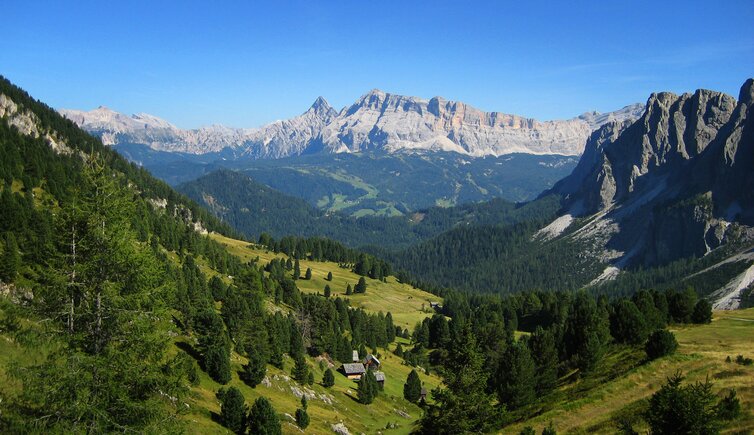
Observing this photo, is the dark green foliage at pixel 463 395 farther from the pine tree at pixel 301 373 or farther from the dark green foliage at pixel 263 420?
the pine tree at pixel 301 373

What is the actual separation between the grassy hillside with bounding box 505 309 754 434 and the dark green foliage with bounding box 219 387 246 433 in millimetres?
26813

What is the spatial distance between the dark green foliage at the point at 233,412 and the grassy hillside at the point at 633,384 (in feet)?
88.0

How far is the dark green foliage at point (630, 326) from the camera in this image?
6744 cm

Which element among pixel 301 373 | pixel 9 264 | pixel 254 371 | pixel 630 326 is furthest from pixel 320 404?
pixel 9 264

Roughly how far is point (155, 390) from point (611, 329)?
69893 millimetres

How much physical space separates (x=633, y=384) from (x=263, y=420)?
3584 centimetres

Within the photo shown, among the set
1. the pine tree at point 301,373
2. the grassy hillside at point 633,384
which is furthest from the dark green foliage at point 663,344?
the pine tree at point 301,373

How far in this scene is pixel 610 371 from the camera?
59.5 meters

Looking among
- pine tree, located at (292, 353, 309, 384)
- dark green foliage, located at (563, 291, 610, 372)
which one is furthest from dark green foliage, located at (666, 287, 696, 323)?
pine tree, located at (292, 353, 309, 384)

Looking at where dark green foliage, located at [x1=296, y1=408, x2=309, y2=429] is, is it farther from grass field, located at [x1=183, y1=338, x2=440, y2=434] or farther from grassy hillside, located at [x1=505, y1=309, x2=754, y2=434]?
grassy hillside, located at [x1=505, y1=309, x2=754, y2=434]

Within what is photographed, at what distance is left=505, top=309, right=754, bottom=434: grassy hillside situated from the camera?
42750 mm

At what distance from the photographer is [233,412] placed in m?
56.2

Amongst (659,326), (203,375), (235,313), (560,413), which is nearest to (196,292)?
(235,313)

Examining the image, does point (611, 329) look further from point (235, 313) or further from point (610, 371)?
point (235, 313)
